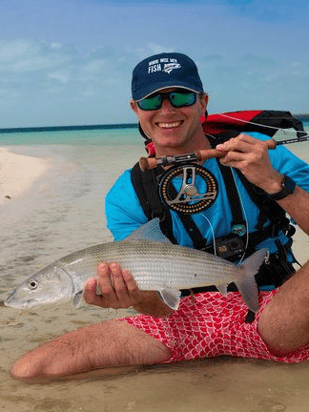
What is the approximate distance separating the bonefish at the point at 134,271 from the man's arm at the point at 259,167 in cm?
55

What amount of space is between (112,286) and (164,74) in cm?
159

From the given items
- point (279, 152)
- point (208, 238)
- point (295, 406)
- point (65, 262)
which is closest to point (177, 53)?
point (279, 152)

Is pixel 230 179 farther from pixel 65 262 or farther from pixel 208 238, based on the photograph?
pixel 65 262

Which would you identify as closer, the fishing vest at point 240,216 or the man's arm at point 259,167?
the man's arm at point 259,167

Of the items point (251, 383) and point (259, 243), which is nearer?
point (251, 383)

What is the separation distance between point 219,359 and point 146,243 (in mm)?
1239

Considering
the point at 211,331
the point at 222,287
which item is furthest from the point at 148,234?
the point at 211,331

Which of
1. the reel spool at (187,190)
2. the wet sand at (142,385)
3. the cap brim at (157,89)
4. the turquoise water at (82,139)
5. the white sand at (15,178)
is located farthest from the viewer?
Answer: the turquoise water at (82,139)

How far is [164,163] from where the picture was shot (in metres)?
3.65

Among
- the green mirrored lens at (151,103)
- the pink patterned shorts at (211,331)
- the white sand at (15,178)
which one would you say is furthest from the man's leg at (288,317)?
the white sand at (15,178)

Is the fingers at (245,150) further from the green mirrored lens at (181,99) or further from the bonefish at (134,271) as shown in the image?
the green mirrored lens at (181,99)

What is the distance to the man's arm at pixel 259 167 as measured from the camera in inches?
134

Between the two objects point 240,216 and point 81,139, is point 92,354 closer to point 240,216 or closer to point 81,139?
point 240,216

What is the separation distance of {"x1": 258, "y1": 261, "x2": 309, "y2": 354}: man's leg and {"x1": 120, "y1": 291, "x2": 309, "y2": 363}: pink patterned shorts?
152mm
